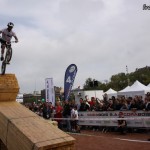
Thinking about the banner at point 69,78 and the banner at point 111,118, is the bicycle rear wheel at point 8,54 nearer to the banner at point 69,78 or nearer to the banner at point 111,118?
the banner at point 111,118

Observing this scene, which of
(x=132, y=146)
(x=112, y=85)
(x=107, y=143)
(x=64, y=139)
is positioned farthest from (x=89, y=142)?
(x=112, y=85)

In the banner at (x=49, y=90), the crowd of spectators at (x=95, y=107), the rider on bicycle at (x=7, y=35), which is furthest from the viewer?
the banner at (x=49, y=90)

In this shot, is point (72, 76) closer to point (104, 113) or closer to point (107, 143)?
point (104, 113)

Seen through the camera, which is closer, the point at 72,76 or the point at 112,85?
the point at 72,76

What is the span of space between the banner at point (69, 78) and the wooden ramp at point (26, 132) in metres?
13.6


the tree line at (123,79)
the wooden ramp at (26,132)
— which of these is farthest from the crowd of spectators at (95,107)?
the tree line at (123,79)

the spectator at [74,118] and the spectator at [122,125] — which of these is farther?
the spectator at [74,118]

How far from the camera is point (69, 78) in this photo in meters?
20.3

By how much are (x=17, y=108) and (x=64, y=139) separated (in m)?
1.71

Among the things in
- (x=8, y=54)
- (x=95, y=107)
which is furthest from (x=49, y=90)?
(x=8, y=54)

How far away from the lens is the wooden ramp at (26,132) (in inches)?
181

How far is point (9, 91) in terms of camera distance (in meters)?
6.52

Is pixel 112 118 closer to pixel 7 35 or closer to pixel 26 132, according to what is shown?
pixel 7 35

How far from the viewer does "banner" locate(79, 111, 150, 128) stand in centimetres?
1434
